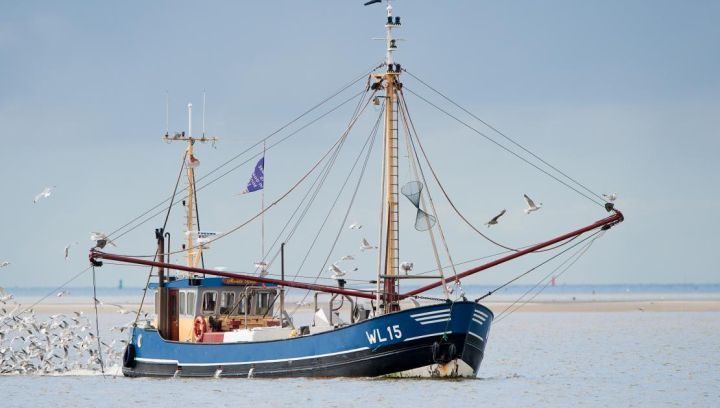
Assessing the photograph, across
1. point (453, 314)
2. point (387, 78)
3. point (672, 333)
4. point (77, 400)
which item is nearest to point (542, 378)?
point (453, 314)

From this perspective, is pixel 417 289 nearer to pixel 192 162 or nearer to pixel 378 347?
pixel 378 347

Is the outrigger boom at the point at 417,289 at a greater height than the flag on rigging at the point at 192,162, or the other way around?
the flag on rigging at the point at 192,162

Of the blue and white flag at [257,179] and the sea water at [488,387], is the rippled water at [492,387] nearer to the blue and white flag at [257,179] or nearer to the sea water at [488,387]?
the sea water at [488,387]

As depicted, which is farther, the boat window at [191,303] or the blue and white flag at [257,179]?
the blue and white flag at [257,179]

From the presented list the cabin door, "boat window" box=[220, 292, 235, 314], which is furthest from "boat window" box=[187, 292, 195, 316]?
"boat window" box=[220, 292, 235, 314]

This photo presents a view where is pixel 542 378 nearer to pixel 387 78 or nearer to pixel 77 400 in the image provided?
pixel 387 78

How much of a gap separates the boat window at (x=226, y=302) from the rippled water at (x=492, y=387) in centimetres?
302

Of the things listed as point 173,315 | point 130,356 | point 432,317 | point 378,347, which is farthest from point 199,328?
point 432,317

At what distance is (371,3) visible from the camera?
40.9m

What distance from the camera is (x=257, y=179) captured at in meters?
46.2

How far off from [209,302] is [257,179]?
4.65m

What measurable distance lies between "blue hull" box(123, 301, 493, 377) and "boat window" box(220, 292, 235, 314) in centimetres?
313

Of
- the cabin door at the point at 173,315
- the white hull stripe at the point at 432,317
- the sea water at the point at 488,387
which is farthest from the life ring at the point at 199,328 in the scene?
the white hull stripe at the point at 432,317

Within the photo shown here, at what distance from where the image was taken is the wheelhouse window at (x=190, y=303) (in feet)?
146
